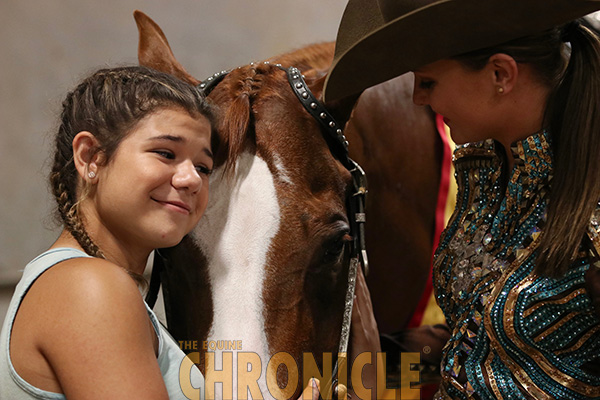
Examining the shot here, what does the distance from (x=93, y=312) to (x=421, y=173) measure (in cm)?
103

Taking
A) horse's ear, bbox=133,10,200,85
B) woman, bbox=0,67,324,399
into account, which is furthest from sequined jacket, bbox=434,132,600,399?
horse's ear, bbox=133,10,200,85

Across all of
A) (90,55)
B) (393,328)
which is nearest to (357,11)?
(393,328)

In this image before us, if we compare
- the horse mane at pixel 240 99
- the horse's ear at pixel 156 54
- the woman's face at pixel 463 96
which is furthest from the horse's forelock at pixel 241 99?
the woman's face at pixel 463 96

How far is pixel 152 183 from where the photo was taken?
77 centimetres

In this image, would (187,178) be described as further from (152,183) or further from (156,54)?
(156,54)

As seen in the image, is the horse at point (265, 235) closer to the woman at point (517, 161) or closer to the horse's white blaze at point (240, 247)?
the horse's white blaze at point (240, 247)

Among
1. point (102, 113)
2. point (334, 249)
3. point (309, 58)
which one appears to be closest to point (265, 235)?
point (334, 249)

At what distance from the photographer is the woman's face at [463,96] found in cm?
89

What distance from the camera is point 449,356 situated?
967 mm

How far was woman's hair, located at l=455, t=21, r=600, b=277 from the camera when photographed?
31.7 inches

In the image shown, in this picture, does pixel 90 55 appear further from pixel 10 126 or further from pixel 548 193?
pixel 548 193

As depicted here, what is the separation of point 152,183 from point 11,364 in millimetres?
253

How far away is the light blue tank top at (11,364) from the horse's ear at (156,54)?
58 cm

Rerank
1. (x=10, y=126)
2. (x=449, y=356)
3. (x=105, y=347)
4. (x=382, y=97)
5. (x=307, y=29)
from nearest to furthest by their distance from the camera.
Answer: (x=105, y=347) < (x=449, y=356) < (x=382, y=97) < (x=10, y=126) < (x=307, y=29)
